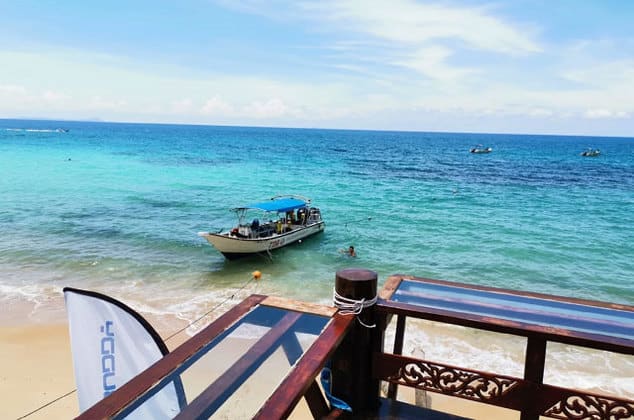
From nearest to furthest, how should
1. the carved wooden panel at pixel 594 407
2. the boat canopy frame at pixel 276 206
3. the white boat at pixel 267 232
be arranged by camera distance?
A: the carved wooden panel at pixel 594 407 < the white boat at pixel 267 232 < the boat canopy frame at pixel 276 206

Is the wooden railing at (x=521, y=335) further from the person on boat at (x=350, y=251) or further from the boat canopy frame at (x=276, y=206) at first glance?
the boat canopy frame at (x=276, y=206)

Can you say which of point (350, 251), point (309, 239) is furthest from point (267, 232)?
point (350, 251)

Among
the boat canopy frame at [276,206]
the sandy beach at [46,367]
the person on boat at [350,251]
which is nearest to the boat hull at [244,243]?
the boat canopy frame at [276,206]

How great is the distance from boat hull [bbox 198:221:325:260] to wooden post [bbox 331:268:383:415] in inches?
582

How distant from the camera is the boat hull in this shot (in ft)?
58.9

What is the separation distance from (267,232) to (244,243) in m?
2.13

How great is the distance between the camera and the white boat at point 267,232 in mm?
18328

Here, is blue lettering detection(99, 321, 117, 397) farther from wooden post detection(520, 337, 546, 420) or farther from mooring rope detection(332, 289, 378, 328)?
wooden post detection(520, 337, 546, 420)

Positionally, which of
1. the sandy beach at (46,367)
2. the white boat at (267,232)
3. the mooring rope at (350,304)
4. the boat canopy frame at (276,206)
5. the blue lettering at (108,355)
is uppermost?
the mooring rope at (350,304)

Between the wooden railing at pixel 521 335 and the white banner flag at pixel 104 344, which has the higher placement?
the wooden railing at pixel 521 335

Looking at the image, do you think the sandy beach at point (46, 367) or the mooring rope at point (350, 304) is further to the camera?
the sandy beach at point (46, 367)

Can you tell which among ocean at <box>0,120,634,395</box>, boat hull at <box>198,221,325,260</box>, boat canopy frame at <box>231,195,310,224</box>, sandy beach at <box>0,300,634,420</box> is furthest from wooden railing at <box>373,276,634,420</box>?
boat canopy frame at <box>231,195,310,224</box>

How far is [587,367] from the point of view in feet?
34.2

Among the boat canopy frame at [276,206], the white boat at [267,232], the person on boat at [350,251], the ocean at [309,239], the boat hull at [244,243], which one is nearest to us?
the ocean at [309,239]
